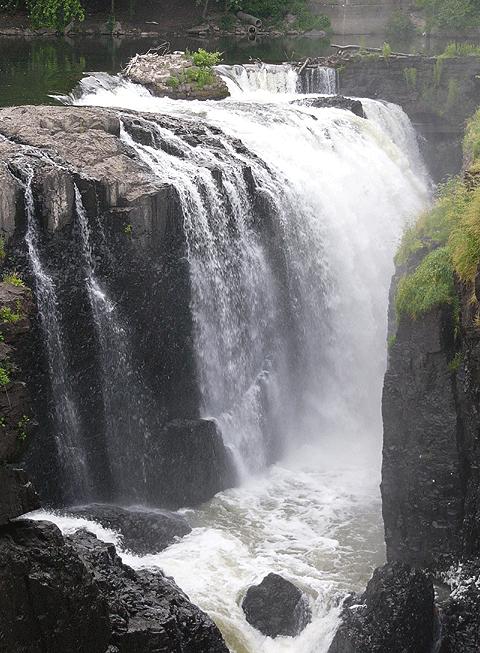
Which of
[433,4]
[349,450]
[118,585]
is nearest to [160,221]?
[349,450]

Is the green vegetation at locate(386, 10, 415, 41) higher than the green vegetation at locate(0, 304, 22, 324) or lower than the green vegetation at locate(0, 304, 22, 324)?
higher

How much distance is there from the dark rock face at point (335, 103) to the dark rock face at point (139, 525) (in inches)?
642

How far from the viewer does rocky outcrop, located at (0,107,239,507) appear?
16469mm

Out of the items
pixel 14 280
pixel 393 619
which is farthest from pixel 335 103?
pixel 393 619

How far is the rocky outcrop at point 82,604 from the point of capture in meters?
10.5

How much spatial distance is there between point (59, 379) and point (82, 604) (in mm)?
6041

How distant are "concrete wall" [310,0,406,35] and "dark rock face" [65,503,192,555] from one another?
3827 cm

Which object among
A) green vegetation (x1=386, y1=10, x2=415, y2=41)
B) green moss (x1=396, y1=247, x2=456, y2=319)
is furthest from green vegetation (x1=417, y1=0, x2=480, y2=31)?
green moss (x1=396, y1=247, x2=456, y2=319)

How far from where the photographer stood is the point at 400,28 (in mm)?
46625

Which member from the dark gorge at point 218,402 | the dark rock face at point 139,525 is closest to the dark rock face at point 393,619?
the dark gorge at point 218,402

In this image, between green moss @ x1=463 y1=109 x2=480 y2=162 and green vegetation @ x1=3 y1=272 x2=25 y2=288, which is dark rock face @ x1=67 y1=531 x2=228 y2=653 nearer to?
green vegetation @ x1=3 y1=272 x2=25 y2=288

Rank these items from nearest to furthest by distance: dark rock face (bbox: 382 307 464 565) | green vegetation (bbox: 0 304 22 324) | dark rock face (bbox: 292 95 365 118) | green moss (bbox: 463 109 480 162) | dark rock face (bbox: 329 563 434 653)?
dark rock face (bbox: 329 563 434 653) → green vegetation (bbox: 0 304 22 324) → dark rock face (bbox: 382 307 464 565) → green moss (bbox: 463 109 480 162) → dark rock face (bbox: 292 95 365 118)

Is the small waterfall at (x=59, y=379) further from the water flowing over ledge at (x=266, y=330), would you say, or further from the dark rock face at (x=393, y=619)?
the dark rock face at (x=393, y=619)

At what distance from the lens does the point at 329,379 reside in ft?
70.5
